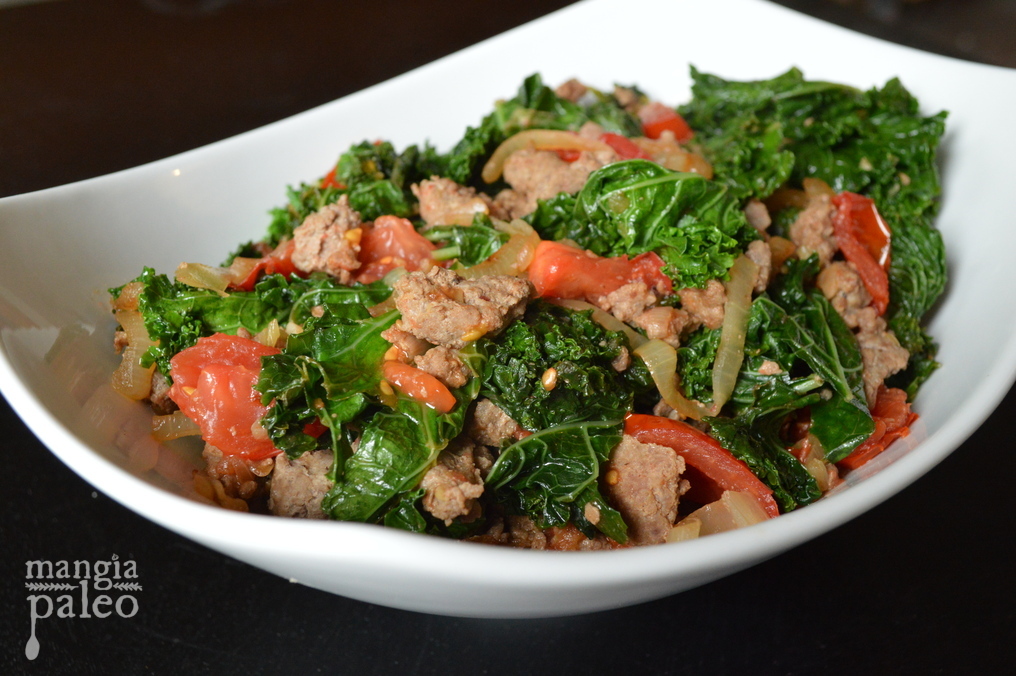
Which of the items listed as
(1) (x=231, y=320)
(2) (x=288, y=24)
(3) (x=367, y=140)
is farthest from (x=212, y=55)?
(1) (x=231, y=320)

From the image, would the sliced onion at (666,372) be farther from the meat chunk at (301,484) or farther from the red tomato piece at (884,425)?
the meat chunk at (301,484)

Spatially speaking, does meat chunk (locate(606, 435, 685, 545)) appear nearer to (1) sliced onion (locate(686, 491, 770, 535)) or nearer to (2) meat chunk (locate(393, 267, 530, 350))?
(1) sliced onion (locate(686, 491, 770, 535))

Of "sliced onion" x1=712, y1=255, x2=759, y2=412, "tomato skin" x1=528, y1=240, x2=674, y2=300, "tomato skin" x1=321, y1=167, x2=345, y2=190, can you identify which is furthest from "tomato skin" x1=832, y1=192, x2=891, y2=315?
"tomato skin" x1=321, y1=167, x2=345, y2=190

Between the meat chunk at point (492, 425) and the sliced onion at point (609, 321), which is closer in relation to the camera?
the meat chunk at point (492, 425)

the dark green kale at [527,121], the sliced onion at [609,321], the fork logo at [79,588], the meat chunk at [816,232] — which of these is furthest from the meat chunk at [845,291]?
the fork logo at [79,588]

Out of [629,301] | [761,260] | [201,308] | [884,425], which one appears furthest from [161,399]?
[884,425]

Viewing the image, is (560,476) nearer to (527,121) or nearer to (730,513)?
(730,513)
